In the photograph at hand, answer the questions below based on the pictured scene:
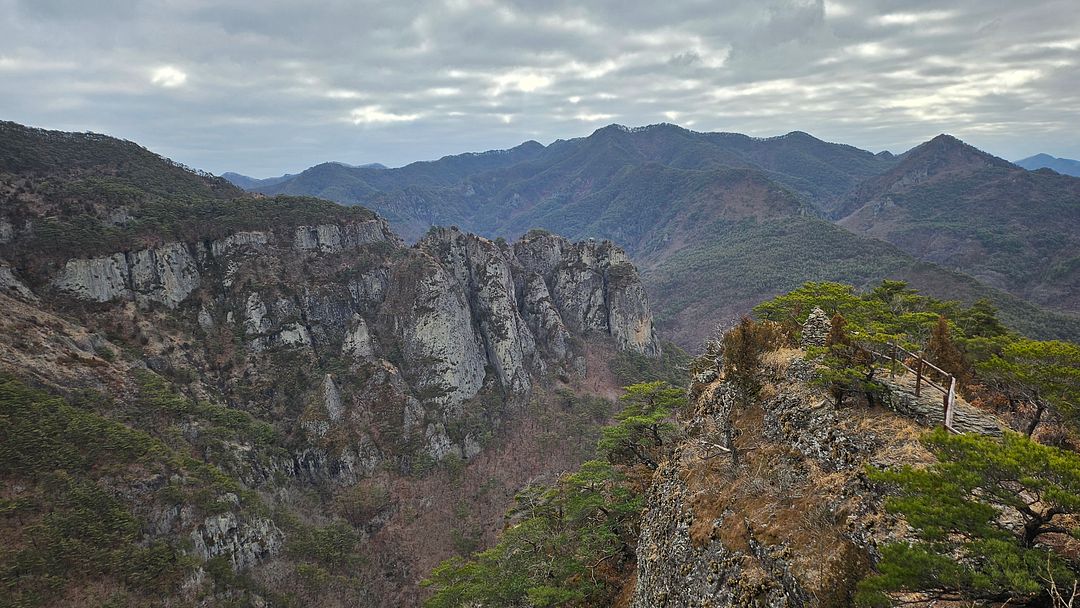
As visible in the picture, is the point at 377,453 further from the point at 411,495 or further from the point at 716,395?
the point at 716,395

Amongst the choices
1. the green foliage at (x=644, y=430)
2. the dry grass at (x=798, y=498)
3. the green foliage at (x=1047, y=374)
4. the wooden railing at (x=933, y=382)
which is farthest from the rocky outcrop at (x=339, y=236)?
the green foliage at (x=1047, y=374)

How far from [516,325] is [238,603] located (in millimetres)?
63602

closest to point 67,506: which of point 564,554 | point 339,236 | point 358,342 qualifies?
point 564,554

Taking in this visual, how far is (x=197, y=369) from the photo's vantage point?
6606 centimetres

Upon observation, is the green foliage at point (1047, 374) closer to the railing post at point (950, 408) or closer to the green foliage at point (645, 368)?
the railing post at point (950, 408)

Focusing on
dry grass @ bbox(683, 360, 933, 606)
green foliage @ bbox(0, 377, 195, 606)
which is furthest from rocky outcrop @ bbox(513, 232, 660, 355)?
dry grass @ bbox(683, 360, 933, 606)

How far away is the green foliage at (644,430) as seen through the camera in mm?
26266

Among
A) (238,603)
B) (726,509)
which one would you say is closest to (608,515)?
(726,509)

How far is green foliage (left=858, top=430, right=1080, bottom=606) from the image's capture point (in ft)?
25.2

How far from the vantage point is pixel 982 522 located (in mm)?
8273

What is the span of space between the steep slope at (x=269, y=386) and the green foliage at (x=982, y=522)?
51.5 metres

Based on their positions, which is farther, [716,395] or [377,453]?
[377,453]

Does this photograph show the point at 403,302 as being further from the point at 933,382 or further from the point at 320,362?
the point at 933,382

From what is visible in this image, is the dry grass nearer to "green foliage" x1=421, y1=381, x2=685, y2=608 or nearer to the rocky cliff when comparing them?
"green foliage" x1=421, y1=381, x2=685, y2=608
